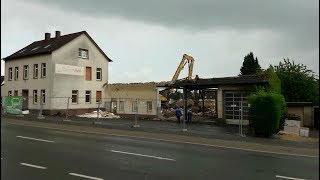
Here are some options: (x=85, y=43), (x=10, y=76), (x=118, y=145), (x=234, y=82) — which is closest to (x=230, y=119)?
(x=234, y=82)

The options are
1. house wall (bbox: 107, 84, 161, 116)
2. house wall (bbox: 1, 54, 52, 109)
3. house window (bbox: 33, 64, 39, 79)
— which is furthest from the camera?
house window (bbox: 33, 64, 39, 79)

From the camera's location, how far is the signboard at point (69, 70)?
44075mm

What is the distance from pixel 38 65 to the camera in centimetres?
4572

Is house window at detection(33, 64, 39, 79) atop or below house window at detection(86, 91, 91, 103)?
atop

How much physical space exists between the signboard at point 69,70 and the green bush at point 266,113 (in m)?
27.1

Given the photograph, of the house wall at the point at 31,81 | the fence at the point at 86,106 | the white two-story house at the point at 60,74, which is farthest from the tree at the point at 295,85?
the house wall at the point at 31,81

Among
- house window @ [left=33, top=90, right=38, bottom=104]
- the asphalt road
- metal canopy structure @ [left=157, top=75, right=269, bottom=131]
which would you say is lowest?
the asphalt road

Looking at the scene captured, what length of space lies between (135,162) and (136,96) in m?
31.8

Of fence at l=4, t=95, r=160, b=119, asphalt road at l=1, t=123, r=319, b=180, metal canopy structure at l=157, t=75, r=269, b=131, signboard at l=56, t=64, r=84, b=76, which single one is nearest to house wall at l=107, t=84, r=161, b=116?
fence at l=4, t=95, r=160, b=119

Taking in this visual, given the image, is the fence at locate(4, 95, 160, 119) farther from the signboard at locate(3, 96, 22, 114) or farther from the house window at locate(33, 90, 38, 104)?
the signboard at locate(3, 96, 22, 114)

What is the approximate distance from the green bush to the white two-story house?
23.3 m

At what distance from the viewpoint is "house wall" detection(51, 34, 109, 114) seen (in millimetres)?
43625

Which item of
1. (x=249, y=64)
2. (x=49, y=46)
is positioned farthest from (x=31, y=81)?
(x=249, y=64)

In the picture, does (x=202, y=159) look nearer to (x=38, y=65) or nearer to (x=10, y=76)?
(x=38, y=65)
